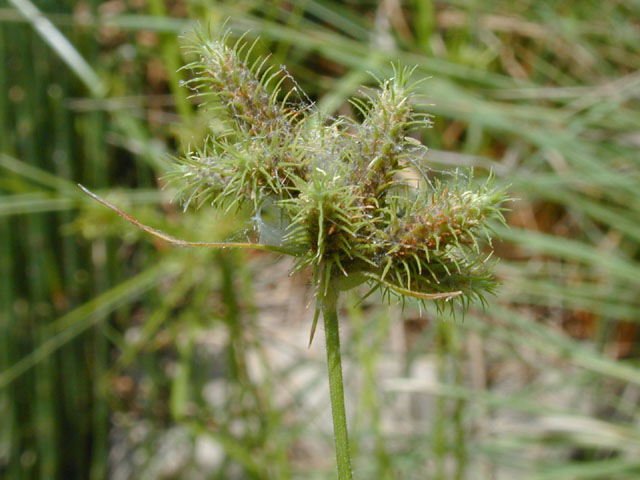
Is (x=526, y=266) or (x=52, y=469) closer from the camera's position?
(x=52, y=469)

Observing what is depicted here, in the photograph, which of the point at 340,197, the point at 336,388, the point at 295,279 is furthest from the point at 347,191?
the point at 295,279

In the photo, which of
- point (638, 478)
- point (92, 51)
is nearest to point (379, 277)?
point (638, 478)

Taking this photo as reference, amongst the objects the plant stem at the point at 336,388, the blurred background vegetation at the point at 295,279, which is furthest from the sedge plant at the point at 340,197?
the blurred background vegetation at the point at 295,279

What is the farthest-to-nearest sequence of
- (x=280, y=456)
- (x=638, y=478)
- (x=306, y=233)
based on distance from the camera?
(x=638, y=478) < (x=280, y=456) < (x=306, y=233)

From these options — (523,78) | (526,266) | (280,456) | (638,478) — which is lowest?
(638,478)

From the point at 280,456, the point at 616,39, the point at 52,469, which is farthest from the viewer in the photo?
the point at 616,39

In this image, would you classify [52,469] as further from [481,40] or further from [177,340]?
[481,40]

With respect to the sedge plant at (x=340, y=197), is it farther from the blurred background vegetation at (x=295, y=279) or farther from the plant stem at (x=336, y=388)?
the blurred background vegetation at (x=295, y=279)

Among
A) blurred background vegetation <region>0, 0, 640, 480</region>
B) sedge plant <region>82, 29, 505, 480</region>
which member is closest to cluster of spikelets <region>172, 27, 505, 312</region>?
sedge plant <region>82, 29, 505, 480</region>
